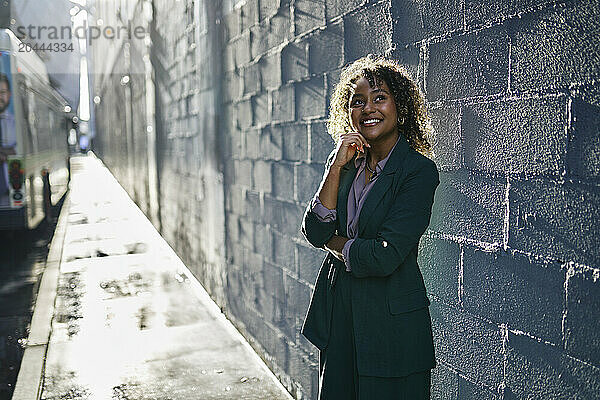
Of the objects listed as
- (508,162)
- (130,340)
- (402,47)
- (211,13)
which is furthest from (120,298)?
(508,162)

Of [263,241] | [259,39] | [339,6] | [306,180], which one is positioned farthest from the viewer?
[263,241]

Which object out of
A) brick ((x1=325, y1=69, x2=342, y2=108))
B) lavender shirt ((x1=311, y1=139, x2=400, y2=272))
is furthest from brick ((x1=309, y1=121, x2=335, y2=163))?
lavender shirt ((x1=311, y1=139, x2=400, y2=272))

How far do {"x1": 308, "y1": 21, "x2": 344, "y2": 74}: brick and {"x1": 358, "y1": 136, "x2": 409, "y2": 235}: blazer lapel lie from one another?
144 cm

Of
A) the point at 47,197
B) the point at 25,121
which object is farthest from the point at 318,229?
the point at 47,197

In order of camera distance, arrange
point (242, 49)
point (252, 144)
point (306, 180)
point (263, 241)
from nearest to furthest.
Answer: point (306, 180) → point (263, 241) → point (252, 144) → point (242, 49)

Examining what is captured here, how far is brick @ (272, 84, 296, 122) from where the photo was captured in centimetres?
434

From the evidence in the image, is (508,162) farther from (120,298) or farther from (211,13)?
(120,298)

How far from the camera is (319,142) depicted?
3.89m

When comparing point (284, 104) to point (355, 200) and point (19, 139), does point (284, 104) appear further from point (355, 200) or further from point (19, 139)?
point (19, 139)

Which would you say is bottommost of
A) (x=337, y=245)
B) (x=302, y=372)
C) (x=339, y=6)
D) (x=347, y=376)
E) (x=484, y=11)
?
(x=302, y=372)

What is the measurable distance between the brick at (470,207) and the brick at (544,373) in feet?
1.34

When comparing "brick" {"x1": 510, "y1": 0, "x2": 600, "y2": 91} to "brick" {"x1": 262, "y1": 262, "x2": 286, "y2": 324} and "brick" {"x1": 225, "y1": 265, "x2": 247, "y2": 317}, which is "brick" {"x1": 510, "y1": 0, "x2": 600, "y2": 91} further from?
"brick" {"x1": 225, "y1": 265, "x2": 247, "y2": 317}

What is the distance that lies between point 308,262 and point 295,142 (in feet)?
2.81

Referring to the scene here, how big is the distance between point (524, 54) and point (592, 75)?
32 centimetres
